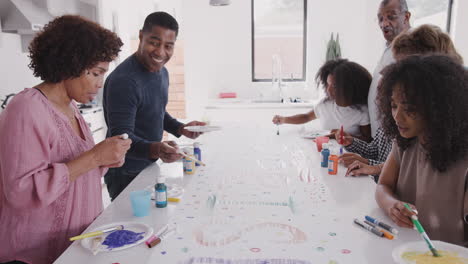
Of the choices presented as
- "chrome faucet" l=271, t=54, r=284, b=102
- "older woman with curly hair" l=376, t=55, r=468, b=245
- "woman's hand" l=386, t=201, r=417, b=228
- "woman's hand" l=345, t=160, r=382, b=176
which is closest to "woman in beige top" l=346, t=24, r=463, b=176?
"woman's hand" l=345, t=160, r=382, b=176

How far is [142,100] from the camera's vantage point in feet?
6.03

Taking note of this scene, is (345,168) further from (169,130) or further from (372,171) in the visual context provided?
(169,130)

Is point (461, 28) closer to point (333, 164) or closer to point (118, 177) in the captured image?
point (333, 164)

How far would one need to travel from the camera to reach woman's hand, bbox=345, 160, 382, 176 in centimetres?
166

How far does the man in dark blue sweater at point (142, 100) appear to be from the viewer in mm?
1720

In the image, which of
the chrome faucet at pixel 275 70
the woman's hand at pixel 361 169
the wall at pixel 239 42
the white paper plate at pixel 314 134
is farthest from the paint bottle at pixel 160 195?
the chrome faucet at pixel 275 70

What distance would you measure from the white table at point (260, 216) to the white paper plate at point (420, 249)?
3 cm

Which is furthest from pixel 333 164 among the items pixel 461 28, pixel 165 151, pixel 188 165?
pixel 461 28

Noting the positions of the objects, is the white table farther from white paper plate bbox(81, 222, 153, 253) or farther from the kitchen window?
the kitchen window

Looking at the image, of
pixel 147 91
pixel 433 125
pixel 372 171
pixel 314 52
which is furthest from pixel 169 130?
pixel 314 52

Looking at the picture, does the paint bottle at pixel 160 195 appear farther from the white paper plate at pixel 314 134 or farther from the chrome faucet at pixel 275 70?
the chrome faucet at pixel 275 70

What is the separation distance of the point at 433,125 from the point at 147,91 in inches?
51.5

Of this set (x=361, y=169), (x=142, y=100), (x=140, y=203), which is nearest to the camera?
(x=140, y=203)

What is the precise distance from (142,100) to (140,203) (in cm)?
73
